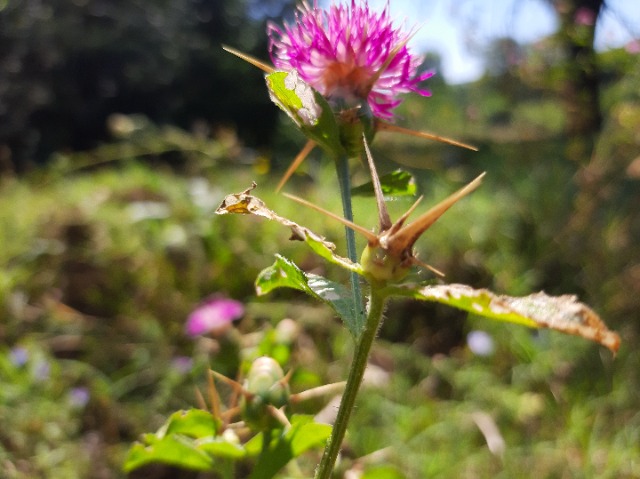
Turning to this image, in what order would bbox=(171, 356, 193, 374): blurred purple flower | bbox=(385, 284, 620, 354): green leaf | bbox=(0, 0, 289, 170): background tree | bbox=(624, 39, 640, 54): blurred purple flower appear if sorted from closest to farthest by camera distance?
bbox=(385, 284, 620, 354): green leaf, bbox=(171, 356, 193, 374): blurred purple flower, bbox=(624, 39, 640, 54): blurred purple flower, bbox=(0, 0, 289, 170): background tree

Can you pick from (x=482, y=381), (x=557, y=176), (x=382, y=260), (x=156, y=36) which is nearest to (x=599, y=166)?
(x=557, y=176)

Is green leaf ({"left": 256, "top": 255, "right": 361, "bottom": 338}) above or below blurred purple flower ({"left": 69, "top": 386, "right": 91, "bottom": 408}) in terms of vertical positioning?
above

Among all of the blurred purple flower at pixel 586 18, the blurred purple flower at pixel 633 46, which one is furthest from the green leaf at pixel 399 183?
the blurred purple flower at pixel 586 18

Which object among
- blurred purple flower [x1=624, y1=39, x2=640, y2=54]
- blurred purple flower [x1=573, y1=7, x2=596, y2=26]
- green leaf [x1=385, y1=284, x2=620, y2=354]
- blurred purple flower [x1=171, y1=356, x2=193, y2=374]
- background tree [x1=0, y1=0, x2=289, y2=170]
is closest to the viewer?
green leaf [x1=385, y1=284, x2=620, y2=354]

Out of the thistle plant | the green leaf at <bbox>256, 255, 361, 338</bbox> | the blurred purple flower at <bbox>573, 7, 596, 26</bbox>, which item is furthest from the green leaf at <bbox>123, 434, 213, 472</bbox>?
the blurred purple flower at <bbox>573, 7, 596, 26</bbox>

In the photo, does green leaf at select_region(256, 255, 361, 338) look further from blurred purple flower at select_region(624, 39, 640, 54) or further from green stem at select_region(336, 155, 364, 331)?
blurred purple flower at select_region(624, 39, 640, 54)

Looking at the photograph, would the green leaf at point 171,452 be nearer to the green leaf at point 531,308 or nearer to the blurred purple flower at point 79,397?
the green leaf at point 531,308

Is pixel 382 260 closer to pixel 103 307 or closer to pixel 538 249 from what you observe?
pixel 103 307
